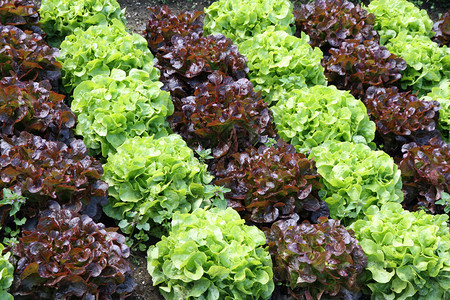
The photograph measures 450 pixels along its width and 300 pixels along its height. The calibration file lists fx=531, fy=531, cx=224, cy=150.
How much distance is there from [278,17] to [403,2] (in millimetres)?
2268

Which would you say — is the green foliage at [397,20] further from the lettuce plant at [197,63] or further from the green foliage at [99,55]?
the green foliage at [99,55]

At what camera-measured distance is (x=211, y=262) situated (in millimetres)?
4527

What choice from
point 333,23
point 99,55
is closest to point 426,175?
point 333,23

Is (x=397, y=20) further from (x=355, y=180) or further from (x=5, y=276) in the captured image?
(x=5, y=276)

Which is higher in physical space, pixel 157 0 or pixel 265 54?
pixel 265 54

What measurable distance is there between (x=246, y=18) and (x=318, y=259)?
4236 millimetres

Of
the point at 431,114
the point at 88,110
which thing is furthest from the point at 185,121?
the point at 431,114

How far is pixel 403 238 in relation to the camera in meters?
4.88

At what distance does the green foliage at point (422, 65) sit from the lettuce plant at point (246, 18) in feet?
5.78

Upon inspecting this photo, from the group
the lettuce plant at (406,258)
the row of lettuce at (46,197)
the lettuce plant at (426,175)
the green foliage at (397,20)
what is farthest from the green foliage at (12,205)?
the green foliage at (397,20)

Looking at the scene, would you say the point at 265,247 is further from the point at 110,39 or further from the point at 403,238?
the point at 110,39

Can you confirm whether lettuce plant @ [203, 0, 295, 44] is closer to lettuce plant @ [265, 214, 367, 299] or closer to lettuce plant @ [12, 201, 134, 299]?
lettuce plant @ [265, 214, 367, 299]

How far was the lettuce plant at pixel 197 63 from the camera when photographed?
6.72 m

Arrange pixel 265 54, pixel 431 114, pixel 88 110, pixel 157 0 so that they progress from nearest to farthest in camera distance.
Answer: pixel 88 110
pixel 431 114
pixel 265 54
pixel 157 0
